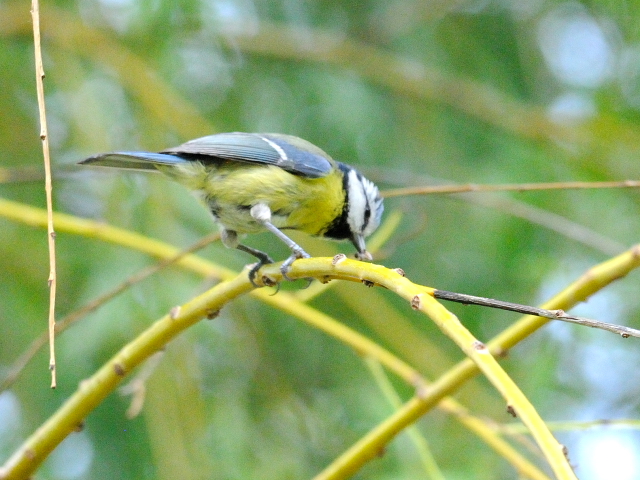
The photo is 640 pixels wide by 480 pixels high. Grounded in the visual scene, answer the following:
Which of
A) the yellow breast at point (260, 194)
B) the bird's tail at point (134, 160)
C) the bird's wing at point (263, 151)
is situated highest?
the bird's wing at point (263, 151)

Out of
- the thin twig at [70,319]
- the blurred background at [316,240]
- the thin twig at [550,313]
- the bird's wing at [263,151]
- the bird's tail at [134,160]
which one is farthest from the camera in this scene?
the blurred background at [316,240]

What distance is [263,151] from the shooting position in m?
2.33

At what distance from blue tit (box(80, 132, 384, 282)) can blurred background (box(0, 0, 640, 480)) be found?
240 millimetres

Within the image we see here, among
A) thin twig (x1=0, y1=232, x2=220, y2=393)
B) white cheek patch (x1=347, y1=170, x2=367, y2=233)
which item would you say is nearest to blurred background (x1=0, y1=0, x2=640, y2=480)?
white cheek patch (x1=347, y1=170, x2=367, y2=233)

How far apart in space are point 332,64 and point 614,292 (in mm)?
1512

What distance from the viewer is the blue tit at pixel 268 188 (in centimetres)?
221

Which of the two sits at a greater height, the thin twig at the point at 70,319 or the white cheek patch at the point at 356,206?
the white cheek patch at the point at 356,206

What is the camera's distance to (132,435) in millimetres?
2561

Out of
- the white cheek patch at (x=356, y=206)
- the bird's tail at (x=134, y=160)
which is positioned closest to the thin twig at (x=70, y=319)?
the bird's tail at (x=134, y=160)

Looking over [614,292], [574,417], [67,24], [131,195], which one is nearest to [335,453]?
[574,417]

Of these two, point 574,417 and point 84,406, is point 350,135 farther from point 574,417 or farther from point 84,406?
point 84,406

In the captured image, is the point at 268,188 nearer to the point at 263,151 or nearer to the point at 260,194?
the point at 260,194

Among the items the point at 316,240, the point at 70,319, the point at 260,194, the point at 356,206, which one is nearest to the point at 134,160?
the point at 260,194

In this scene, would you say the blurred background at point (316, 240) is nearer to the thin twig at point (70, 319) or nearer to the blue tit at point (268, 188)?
the blue tit at point (268, 188)
